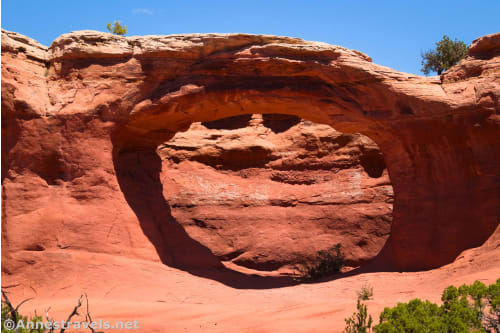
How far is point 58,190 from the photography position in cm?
896

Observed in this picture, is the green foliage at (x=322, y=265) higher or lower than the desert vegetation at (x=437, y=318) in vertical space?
higher

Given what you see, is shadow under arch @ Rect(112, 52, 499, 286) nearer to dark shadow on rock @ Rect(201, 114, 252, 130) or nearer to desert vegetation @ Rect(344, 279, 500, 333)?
dark shadow on rock @ Rect(201, 114, 252, 130)

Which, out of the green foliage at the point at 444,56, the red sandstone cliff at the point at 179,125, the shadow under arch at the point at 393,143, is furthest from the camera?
the green foliage at the point at 444,56

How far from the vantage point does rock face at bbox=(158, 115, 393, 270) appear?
41.8 feet

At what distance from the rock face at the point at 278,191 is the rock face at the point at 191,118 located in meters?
2.42

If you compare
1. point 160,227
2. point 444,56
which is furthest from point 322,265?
point 444,56

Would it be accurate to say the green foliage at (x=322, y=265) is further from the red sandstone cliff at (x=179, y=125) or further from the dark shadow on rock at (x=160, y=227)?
the red sandstone cliff at (x=179, y=125)

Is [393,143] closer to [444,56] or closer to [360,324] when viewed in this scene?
[360,324]

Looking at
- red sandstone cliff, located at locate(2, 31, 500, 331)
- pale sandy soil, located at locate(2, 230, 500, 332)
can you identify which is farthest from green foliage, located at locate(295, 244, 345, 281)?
pale sandy soil, located at locate(2, 230, 500, 332)

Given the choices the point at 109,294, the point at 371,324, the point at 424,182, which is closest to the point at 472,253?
the point at 424,182

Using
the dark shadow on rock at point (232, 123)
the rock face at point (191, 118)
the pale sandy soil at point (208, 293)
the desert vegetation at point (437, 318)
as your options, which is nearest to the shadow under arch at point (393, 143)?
the rock face at point (191, 118)

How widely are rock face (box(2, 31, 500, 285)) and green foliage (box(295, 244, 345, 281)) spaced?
1290mm

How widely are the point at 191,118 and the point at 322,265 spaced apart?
437 cm

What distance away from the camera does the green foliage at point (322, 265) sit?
1115 centimetres
